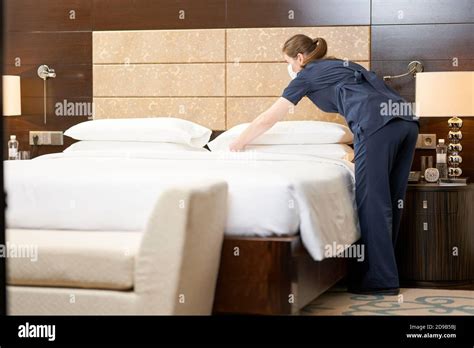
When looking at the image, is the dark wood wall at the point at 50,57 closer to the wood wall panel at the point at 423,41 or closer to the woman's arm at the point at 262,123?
the woman's arm at the point at 262,123

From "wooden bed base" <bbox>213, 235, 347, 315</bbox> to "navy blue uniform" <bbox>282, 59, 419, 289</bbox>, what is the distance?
0.79m

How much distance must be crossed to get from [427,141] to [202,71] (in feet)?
3.41

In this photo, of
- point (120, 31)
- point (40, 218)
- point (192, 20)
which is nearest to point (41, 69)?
point (120, 31)

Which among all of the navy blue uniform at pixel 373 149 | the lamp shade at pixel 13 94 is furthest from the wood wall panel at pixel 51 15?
the navy blue uniform at pixel 373 149

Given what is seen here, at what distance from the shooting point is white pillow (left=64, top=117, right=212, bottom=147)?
3244mm

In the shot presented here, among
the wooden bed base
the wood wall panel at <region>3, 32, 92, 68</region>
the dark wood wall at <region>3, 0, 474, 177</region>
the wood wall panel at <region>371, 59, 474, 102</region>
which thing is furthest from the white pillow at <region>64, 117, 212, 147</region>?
the wooden bed base

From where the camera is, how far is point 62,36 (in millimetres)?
3750

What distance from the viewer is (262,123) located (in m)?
3.00

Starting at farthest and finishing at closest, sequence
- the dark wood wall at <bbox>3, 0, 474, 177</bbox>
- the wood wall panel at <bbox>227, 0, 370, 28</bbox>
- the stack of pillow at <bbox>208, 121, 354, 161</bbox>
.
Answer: the wood wall panel at <bbox>227, 0, 370, 28</bbox> → the dark wood wall at <bbox>3, 0, 474, 177</bbox> → the stack of pillow at <bbox>208, 121, 354, 161</bbox>

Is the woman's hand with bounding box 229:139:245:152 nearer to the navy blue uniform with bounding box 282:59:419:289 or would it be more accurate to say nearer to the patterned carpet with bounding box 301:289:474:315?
the navy blue uniform with bounding box 282:59:419:289

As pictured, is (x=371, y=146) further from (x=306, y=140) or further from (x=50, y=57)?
(x=50, y=57)

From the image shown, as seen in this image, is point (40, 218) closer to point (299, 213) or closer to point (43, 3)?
point (299, 213)

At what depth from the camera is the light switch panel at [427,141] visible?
3.34 metres

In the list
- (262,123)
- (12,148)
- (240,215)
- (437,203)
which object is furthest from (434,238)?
(12,148)
